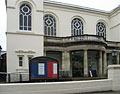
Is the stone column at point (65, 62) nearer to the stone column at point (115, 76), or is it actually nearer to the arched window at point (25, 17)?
the arched window at point (25, 17)

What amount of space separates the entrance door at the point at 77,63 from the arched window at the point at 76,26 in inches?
166

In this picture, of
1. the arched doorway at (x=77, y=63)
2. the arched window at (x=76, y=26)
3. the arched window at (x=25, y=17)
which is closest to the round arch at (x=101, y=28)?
the arched window at (x=76, y=26)

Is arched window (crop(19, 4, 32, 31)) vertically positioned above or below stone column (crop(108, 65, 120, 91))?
above

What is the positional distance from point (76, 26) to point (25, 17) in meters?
9.63

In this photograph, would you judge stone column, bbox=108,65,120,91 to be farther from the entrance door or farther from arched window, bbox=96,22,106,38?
arched window, bbox=96,22,106,38

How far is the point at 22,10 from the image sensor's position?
21.7m

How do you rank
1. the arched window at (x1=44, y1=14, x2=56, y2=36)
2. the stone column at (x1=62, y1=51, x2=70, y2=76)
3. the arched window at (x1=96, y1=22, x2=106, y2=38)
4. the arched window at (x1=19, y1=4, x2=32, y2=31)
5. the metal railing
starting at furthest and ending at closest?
the arched window at (x1=96, y1=22, x2=106, y2=38)
the arched window at (x1=44, y1=14, x2=56, y2=36)
the stone column at (x1=62, y1=51, x2=70, y2=76)
the metal railing
the arched window at (x1=19, y1=4, x2=32, y2=31)

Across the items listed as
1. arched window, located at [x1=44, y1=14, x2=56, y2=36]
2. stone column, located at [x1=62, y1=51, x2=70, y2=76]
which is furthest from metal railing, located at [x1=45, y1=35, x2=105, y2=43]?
arched window, located at [x1=44, y1=14, x2=56, y2=36]

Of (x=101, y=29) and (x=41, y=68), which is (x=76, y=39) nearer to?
(x=101, y=29)

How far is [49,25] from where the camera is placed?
26.2 metres

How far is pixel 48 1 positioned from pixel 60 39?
6.57 metres

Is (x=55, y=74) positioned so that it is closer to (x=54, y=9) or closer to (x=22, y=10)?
(x=22, y=10)

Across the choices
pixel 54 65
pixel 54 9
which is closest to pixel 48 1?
pixel 54 9

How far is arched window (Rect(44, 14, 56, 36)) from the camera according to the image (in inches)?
1022
